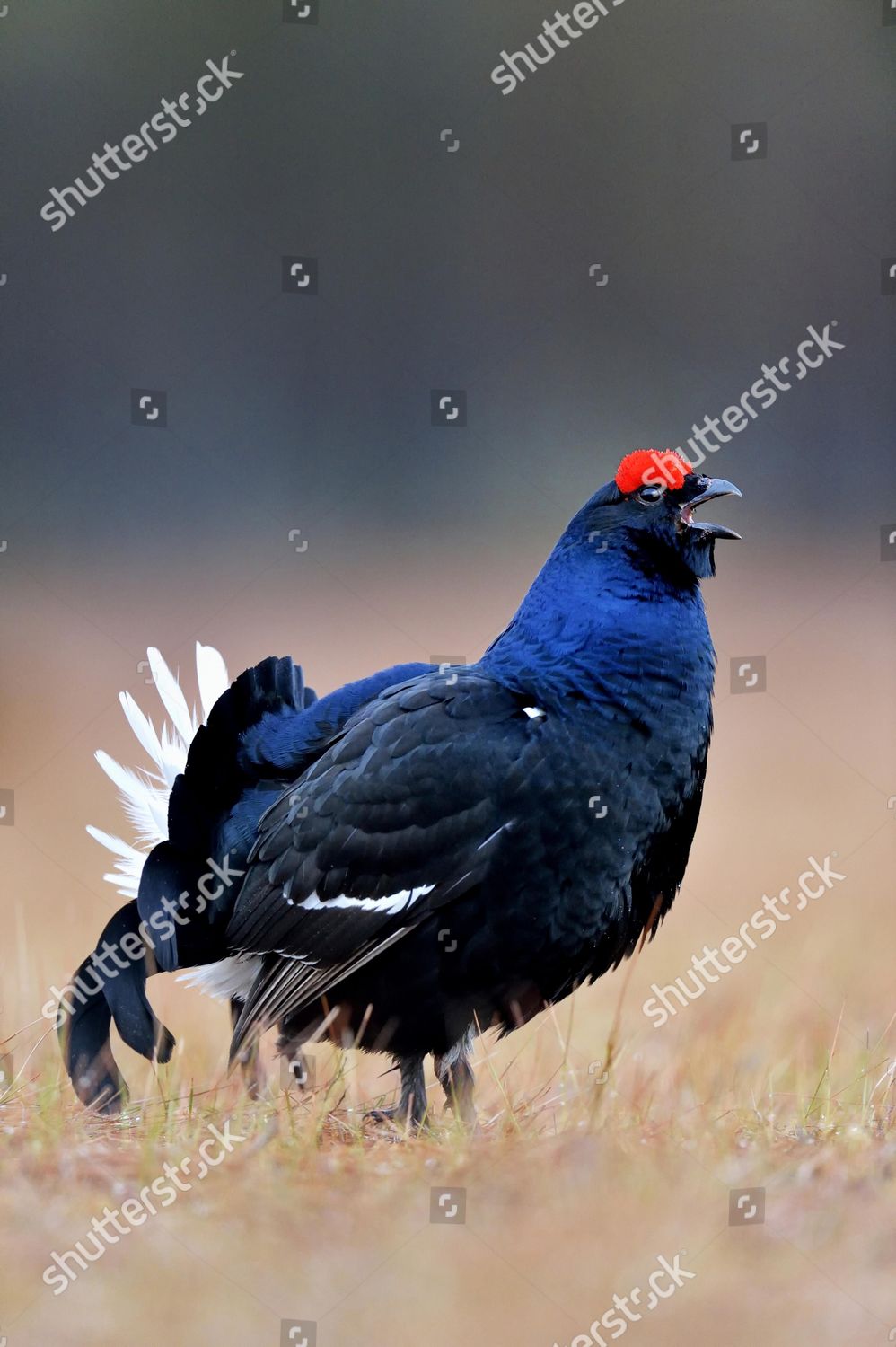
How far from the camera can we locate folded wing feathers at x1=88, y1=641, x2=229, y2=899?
6.33 ft

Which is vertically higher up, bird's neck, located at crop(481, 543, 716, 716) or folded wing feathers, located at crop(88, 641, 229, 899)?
folded wing feathers, located at crop(88, 641, 229, 899)

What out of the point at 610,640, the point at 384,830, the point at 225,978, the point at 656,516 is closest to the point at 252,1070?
the point at 225,978

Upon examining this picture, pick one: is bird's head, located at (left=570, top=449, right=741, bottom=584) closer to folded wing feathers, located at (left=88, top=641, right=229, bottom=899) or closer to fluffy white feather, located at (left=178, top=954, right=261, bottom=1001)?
folded wing feathers, located at (left=88, top=641, right=229, bottom=899)

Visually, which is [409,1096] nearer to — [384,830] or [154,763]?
[384,830]

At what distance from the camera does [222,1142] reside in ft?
4.86

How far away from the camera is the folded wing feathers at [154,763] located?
193cm

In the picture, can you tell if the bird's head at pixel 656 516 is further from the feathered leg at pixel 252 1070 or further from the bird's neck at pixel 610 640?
the feathered leg at pixel 252 1070

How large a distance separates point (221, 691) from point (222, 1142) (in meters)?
0.68

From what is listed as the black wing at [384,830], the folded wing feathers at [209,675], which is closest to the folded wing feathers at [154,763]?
the folded wing feathers at [209,675]

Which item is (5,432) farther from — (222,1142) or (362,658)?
(222,1142)

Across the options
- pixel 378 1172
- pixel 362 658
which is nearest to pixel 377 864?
pixel 378 1172

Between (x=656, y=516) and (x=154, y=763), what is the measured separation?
0.86 m

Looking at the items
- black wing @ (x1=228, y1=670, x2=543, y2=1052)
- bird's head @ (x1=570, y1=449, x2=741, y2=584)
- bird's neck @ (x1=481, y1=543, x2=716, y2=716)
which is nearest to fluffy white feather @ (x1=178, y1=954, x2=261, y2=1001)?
black wing @ (x1=228, y1=670, x2=543, y2=1052)

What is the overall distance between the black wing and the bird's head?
9.5 inches
